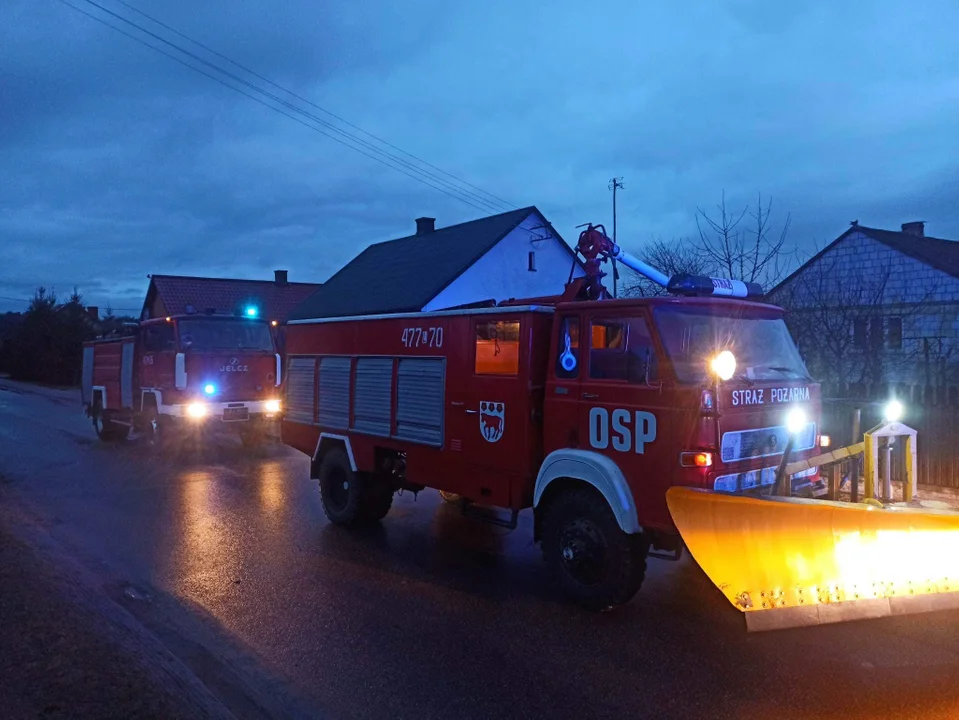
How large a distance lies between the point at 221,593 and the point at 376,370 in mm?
2727

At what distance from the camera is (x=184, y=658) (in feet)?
15.7

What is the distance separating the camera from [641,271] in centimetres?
A: 773

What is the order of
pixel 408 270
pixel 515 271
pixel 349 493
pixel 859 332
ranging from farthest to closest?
pixel 408 270, pixel 515 271, pixel 859 332, pixel 349 493

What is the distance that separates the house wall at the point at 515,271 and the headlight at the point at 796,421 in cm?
2047

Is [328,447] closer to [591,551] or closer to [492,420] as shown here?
[492,420]

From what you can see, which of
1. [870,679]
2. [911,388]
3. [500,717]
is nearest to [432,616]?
[500,717]

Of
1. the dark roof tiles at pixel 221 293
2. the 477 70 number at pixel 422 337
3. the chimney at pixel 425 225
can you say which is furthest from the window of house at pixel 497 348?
the dark roof tiles at pixel 221 293

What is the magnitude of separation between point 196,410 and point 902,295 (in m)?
20.1

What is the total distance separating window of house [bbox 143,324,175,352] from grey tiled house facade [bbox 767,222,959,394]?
1189 centimetres

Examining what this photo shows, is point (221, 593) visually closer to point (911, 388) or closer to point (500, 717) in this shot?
point (500, 717)

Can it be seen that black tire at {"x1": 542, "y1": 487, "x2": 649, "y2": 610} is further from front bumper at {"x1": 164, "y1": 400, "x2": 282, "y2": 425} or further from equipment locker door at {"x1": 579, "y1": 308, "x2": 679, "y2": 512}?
front bumper at {"x1": 164, "y1": 400, "x2": 282, "y2": 425}

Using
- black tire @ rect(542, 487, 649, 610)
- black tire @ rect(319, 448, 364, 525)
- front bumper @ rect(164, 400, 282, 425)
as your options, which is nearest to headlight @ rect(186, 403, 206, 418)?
front bumper @ rect(164, 400, 282, 425)

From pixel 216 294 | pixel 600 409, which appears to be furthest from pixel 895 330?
pixel 216 294

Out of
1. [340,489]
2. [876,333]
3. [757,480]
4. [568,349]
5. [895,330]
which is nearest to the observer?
[757,480]
